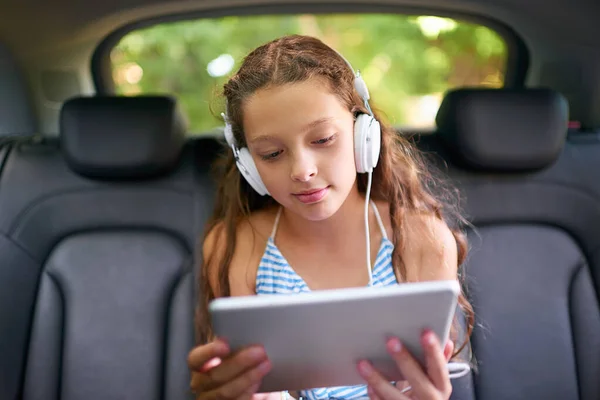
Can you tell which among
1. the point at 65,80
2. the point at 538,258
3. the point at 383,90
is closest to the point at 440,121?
the point at 538,258

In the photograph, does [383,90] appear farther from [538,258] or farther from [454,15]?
[538,258]

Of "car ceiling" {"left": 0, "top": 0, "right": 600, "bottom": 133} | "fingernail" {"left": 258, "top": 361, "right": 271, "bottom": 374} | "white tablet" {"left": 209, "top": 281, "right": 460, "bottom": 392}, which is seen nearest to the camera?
Result: "white tablet" {"left": 209, "top": 281, "right": 460, "bottom": 392}

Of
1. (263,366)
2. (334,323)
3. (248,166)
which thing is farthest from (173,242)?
(334,323)

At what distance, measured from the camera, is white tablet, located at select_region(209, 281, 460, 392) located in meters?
0.96

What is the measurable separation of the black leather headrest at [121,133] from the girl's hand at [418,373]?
2.97 ft

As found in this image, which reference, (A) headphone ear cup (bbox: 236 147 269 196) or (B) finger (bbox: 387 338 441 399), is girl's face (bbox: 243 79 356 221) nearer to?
(A) headphone ear cup (bbox: 236 147 269 196)

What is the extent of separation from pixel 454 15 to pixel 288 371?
1.53 m

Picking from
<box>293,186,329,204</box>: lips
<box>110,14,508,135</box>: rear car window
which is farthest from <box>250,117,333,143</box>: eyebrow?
<box>110,14,508,135</box>: rear car window

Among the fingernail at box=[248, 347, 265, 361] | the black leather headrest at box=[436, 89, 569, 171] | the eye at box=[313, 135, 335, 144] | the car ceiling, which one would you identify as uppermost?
the car ceiling

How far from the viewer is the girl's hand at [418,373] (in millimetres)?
1048

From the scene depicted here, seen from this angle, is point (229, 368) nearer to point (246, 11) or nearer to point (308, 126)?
point (308, 126)

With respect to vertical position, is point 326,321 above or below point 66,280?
below

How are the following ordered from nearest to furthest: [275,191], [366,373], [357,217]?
[366,373] → [275,191] → [357,217]

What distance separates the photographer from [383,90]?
5238mm
